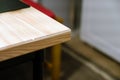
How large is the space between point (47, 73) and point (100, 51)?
59 cm

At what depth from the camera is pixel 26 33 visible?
2.85 feet

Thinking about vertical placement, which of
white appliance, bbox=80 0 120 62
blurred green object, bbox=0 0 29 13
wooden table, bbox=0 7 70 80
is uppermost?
blurred green object, bbox=0 0 29 13

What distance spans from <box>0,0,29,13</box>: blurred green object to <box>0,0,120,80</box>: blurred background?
3.18ft

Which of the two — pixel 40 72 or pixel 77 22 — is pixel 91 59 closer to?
pixel 77 22

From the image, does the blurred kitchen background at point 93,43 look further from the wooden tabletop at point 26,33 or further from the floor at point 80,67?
the wooden tabletop at point 26,33

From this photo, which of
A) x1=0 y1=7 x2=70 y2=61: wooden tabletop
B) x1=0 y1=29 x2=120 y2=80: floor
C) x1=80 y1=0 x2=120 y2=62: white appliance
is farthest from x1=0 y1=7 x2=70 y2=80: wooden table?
x1=80 y1=0 x2=120 y2=62: white appliance

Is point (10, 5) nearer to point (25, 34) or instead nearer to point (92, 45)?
point (25, 34)

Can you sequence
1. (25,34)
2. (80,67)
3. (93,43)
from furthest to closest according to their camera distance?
(93,43)
(80,67)
(25,34)

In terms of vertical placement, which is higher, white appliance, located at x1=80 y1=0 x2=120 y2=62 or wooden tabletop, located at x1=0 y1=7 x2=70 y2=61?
wooden tabletop, located at x1=0 y1=7 x2=70 y2=61

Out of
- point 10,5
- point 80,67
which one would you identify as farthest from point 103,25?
point 10,5

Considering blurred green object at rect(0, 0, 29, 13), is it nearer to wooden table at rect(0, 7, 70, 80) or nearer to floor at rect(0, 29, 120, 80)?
wooden table at rect(0, 7, 70, 80)

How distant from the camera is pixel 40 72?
1135 millimetres

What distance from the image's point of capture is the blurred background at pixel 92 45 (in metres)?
2.03

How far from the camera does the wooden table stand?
2.68ft
